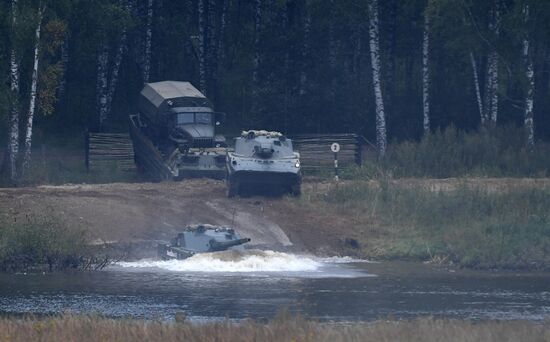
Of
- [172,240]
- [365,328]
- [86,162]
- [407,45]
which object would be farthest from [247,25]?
[365,328]

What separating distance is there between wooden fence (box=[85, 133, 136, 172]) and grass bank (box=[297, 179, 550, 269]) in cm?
920

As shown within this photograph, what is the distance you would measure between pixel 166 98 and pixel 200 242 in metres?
11.3

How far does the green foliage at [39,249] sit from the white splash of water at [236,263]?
56.5 inches

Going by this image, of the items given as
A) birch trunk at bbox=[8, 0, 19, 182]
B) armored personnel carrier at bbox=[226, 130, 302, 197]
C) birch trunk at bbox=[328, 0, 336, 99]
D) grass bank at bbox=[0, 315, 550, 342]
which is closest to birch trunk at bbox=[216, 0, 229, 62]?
birch trunk at bbox=[328, 0, 336, 99]

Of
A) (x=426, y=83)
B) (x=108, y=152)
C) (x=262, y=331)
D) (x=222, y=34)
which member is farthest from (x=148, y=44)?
(x=262, y=331)

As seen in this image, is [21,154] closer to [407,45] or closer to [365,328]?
[407,45]

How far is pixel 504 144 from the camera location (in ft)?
125

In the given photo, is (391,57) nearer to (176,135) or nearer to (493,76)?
(493,76)

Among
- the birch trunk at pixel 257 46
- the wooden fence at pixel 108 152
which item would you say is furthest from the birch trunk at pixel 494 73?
the wooden fence at pixel 108 152

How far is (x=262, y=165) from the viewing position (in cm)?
3266

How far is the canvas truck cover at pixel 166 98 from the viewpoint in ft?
125

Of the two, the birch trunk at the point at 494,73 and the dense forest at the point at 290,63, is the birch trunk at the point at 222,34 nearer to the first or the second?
the dense forest at the point at 290,63

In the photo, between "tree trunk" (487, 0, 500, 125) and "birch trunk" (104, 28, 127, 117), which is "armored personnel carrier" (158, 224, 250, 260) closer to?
"tree trunk" (487, 0, 500, 125)

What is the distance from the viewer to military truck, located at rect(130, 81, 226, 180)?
116 ft
